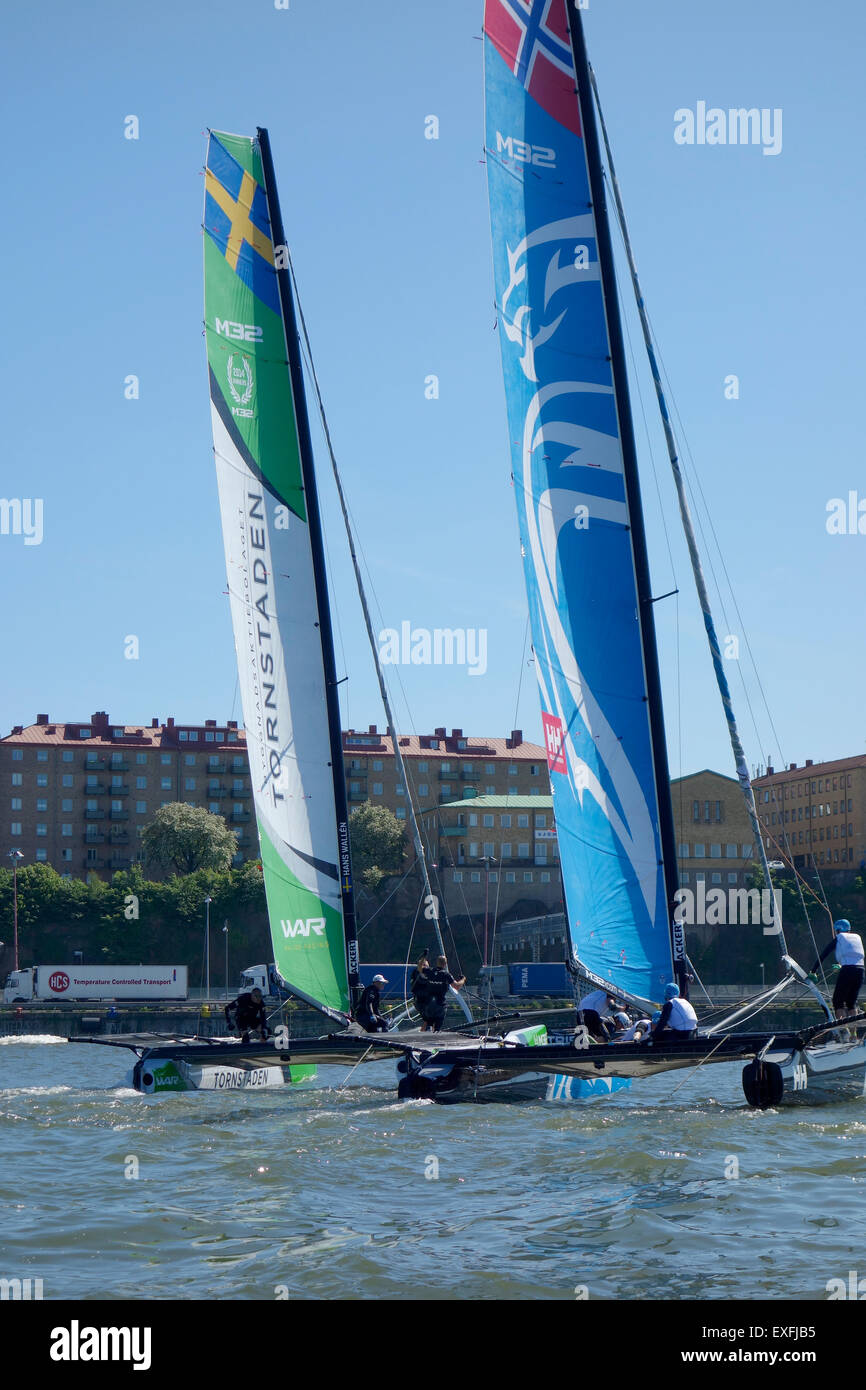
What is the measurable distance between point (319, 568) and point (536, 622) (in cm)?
456

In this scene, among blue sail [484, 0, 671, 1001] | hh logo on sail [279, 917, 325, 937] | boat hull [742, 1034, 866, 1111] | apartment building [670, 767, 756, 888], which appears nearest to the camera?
boat hull [742, 1034, 866, 1111]

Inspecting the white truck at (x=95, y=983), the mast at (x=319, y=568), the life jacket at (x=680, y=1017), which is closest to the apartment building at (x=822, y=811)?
the white truck at (x=95, y=983)

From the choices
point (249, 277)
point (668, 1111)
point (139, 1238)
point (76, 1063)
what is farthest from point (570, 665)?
point (76, 1063)

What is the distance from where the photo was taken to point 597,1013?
68.5 feet

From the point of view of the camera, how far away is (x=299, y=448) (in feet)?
84.7

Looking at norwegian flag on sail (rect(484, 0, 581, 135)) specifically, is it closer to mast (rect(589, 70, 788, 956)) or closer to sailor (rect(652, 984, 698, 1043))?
mast (rect(589, 70, 788, 956))

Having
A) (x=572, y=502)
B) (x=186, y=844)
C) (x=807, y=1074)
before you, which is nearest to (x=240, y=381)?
(x=572, y=502)

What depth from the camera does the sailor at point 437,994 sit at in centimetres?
2381

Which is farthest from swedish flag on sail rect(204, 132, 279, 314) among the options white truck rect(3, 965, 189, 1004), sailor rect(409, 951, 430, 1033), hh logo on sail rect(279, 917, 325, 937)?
white truck rect(3, 965, 189, 1004)

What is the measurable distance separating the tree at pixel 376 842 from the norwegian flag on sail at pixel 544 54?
89200 mm

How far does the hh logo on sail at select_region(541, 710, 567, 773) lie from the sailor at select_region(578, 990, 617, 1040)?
332cm

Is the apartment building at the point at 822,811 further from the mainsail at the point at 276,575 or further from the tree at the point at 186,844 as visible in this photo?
the mainsail at the point at 276,575

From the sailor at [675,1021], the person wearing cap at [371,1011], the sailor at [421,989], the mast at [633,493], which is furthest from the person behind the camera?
the sailor at [421,989]

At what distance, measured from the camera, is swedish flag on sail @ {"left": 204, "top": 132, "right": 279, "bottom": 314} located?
2609cm
